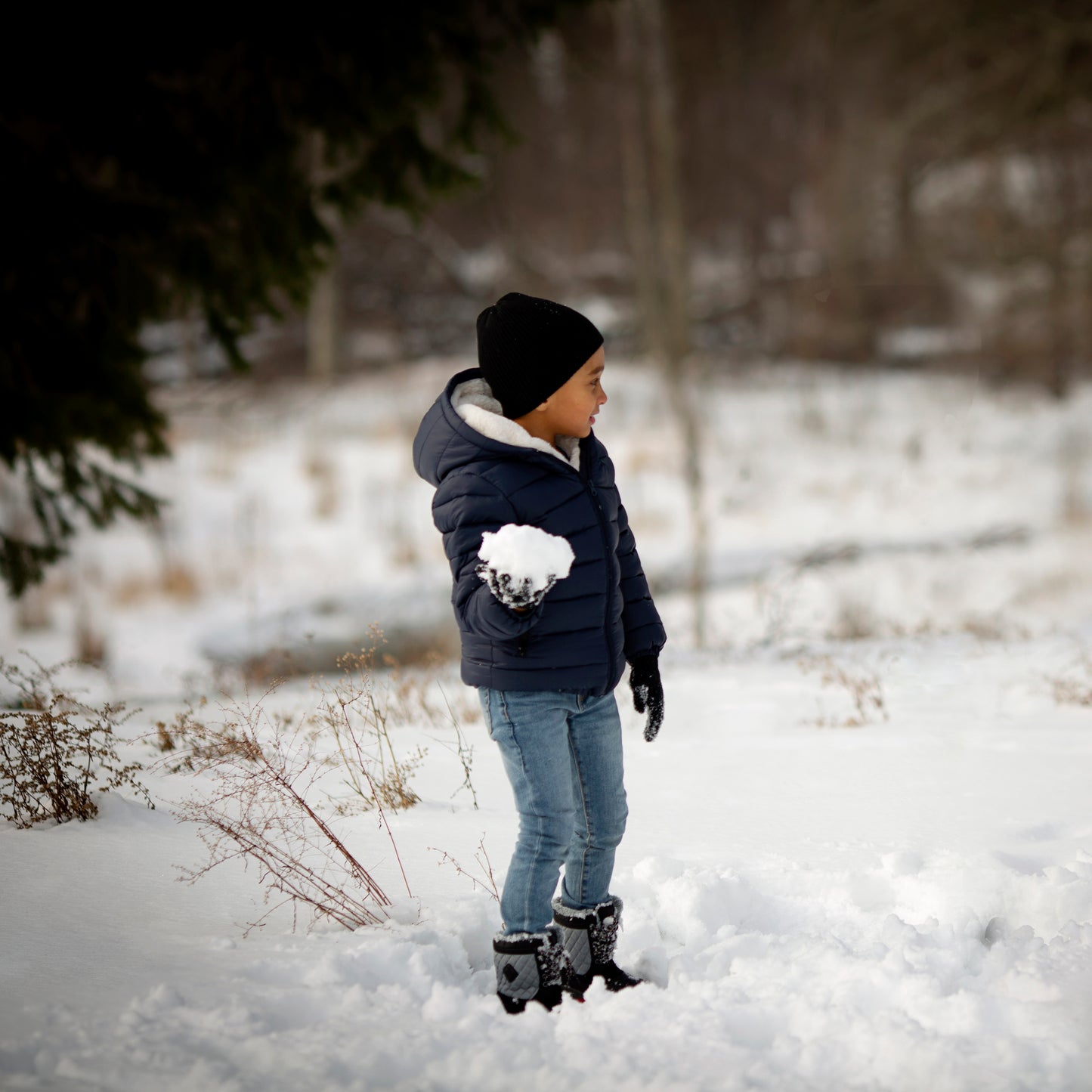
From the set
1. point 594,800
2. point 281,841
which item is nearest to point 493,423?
point 594,800

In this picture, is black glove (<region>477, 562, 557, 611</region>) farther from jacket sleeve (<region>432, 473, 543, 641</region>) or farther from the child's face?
the child's face

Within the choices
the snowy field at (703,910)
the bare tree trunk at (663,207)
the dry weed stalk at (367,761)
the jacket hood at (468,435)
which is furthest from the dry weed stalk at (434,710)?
the bare tree trunk at (663,207)

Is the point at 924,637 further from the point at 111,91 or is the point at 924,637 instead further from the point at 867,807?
the point at 111,91

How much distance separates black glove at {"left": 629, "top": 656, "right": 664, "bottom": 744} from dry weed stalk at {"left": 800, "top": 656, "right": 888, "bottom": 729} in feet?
6.13

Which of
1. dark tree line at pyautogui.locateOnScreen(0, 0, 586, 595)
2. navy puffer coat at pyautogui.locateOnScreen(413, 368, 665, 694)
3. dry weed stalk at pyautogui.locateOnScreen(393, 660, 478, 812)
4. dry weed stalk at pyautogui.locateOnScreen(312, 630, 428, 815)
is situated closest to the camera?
navy puffer coat at pyautogui.locateOnScreen(413, 368, 665, 694)

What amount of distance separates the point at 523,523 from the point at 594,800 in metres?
0.69

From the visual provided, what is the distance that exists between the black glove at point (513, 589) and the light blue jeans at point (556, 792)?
253mm

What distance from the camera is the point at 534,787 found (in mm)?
2316

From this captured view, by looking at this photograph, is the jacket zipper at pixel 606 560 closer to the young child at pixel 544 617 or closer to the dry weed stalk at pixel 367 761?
the young child at pixel 544 617

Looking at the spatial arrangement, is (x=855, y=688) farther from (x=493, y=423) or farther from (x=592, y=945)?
(x=493, y=423)

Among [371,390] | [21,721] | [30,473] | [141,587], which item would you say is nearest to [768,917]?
[21,721]

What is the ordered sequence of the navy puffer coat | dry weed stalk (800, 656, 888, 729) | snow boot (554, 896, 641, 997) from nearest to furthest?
the navy puffer coat < snow boot (554, 896, 641, 997) < dry weed stalk (800, 656, 888, 729)

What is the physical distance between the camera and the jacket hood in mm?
2285

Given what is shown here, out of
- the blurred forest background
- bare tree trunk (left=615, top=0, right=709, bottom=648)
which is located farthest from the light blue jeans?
the blurred forest background
